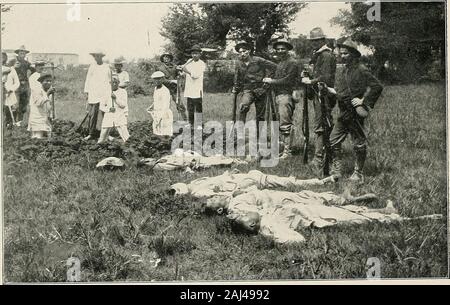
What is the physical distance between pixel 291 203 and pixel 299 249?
0.59 metres

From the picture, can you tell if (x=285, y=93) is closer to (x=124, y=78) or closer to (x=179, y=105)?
(x=179, y=105)

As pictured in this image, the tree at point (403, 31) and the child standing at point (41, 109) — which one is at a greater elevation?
the tree at point (403, 31)

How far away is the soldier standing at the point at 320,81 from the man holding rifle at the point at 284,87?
0.24 meters

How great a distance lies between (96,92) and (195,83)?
4.28 feet

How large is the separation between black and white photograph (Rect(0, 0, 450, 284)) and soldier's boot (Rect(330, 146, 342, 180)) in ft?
0.04

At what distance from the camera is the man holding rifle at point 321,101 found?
24.0 ft

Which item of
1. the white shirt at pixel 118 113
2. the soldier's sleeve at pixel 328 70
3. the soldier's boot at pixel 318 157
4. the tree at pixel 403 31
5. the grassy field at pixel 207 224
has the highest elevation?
the tree at pixel 403 31

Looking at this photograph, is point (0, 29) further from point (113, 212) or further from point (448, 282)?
point (448, 282)

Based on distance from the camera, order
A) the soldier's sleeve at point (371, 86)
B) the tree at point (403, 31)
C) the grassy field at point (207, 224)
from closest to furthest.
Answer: the grassy field at point (207, 224), the tree at point (403, 31), the soldier's sleeve at point (371, 86)

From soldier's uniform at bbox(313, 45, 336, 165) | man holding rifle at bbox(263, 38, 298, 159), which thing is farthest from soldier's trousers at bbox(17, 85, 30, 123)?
soldier's uniform at bbox(313, 45, 336, 165)

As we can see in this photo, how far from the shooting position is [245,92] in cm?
748

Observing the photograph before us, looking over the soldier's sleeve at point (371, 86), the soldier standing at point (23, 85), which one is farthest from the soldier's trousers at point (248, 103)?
the soldier standing at point (23, 85)

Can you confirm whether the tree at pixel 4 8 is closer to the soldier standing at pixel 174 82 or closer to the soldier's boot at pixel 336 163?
the soldier standing at pixel 174 82

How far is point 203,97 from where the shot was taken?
7.43m
